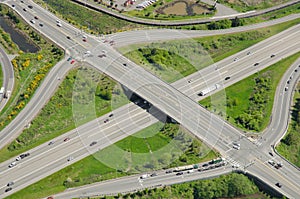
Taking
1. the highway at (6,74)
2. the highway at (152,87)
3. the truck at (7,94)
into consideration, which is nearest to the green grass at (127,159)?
the highway at (152,87)

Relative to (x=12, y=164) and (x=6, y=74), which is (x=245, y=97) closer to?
(x=12, y=164)

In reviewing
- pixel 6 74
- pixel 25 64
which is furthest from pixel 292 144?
pixel 6 74

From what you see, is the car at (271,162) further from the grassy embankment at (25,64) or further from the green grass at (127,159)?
the grassy embankment at (25,64)

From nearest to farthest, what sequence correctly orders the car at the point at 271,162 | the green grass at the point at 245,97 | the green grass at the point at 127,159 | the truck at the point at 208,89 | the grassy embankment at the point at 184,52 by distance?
the green grass at the point at 127,159 < the car at the point at 271,162 < the green grass at the point at 245,97 < the truck at the point at 208,89 < the grassy embankment at the point at 184,52

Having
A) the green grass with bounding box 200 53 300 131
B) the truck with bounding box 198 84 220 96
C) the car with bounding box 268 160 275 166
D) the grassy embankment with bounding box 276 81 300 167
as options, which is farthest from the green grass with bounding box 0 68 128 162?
the grassy embankment with bounding box 276 81 300 167

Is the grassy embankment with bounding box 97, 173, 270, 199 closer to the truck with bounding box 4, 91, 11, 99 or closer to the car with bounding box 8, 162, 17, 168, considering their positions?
the car with bounding box 8, 162, 17, 168
